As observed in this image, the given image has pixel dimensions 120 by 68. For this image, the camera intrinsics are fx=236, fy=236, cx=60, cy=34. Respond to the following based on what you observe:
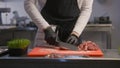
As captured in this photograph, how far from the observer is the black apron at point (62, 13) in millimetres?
1516

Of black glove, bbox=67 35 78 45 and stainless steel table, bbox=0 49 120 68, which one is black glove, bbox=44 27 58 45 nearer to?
black glove, bbox=67 35 78 45

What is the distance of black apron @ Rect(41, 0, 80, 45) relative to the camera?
4.97 feet

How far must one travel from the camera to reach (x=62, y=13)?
1.53 meters

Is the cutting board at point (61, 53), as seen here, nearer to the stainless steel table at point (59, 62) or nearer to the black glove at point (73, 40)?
the stainless steel table at point (59, 62)

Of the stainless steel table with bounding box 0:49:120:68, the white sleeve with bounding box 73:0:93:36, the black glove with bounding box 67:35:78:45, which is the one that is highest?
the white sleeve with bounding box 73:0:93:36

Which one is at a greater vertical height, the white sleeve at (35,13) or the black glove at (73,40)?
the white sleeve at (35,13)

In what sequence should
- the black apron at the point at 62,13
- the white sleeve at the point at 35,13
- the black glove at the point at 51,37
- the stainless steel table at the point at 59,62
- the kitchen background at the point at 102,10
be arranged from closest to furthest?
the stainless steel table at the point at 59,62 → the black glove at the point at 51,37 → the white sleeve at the point at 35,13 → the black apron at the point at 62,13 → the kitchen background at the point at 102,10

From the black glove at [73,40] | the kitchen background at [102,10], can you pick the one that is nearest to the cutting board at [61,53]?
the black glove at [73,40]

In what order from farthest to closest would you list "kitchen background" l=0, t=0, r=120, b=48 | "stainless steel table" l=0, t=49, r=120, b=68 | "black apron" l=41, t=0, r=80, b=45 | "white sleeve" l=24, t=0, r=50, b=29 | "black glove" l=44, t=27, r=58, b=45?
"kitchen background" l=0, t=0, r=120, b=48
"black apron" l=41, t=0, r=80, b=45
"white sleeve" l=24, t=0, r=50, b=29
"black glove" l=44, t=27, r=58, b=45
"stainless steel table" l=0, t=49, r=120, b=68

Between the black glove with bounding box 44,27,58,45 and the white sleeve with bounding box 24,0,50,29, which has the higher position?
the white sleeve with bounding box 24,0,50,29

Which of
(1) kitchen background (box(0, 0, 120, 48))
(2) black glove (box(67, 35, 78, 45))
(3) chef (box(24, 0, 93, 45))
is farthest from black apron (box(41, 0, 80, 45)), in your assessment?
(1) kitchen background (box(0, 0, 120, 48))

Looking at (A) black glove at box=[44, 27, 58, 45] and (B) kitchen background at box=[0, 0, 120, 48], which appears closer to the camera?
(A) black glove at box=[44, 27, 58, 45]

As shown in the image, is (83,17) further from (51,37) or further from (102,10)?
(102,10)

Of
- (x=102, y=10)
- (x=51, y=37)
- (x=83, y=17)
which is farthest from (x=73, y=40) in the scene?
(x=102, y=10)
